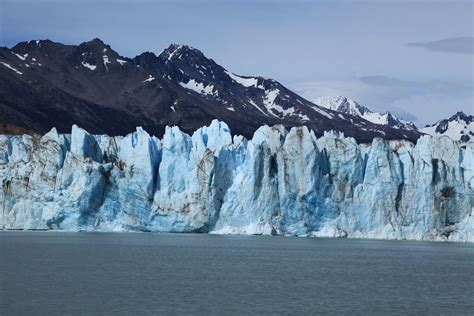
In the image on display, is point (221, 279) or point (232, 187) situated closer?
point (221, 279)

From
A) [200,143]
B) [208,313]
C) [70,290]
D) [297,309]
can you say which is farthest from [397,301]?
[200,143]

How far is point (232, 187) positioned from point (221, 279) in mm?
24948

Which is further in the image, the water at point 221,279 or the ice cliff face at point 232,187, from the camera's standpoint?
the ice cliff face at point 232,187

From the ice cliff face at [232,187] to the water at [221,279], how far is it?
16.4 ft

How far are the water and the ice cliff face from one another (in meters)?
5.00

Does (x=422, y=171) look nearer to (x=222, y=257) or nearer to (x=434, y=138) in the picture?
(x=434, y=138)

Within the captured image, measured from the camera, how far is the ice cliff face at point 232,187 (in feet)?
181

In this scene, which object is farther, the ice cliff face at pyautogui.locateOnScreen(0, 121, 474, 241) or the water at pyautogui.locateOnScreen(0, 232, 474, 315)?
the ice cliff face at pyautogui.locateOnScreen(0, 121, 474, 241)

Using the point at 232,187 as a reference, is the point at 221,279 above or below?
below

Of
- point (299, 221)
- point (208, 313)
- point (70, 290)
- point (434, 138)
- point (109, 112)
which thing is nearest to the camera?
point (208, 313)

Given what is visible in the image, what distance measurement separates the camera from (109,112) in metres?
186

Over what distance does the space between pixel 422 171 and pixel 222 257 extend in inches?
887

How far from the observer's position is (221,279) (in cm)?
3145

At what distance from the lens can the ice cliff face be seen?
2172 inches
